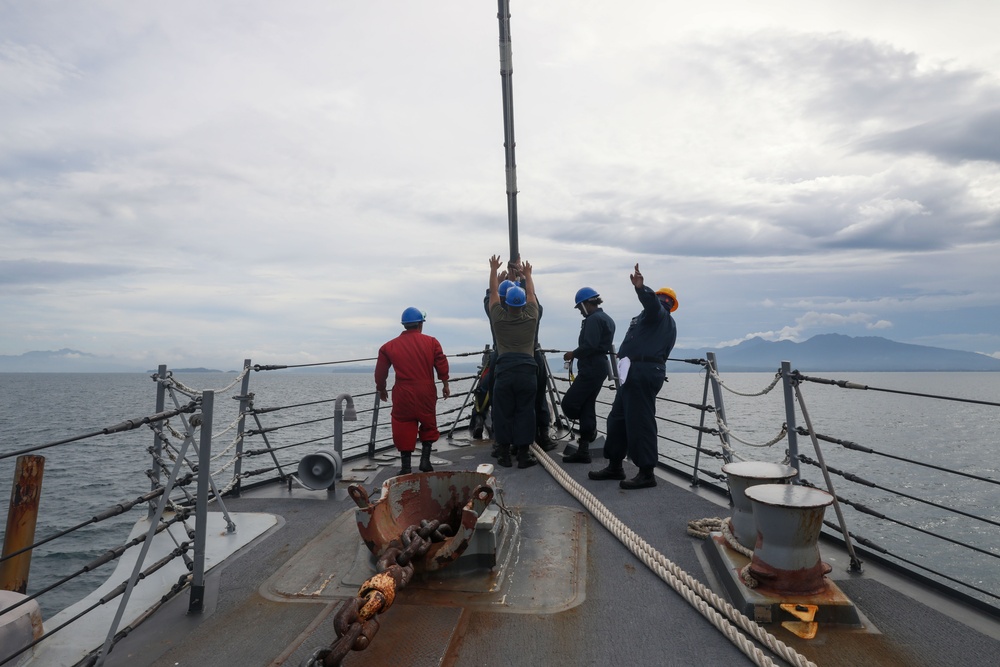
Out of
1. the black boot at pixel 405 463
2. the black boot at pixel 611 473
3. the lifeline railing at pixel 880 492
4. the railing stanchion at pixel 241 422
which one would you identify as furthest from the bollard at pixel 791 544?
the railing stanchion at pixel 241 422

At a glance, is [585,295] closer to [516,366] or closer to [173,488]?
[516,366]

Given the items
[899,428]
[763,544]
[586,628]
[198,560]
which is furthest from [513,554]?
[899,428]

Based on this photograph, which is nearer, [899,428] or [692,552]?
[692,552]

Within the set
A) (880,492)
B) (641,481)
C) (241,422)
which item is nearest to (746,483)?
(641,481)

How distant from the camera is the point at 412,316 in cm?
648

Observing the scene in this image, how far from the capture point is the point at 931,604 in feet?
10.7

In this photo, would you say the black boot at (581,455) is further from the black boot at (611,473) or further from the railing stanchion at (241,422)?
the railing stanchion at (241,422)

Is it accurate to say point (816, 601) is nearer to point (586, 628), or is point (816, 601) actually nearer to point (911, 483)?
point (586, 628)

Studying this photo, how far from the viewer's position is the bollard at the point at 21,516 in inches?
225

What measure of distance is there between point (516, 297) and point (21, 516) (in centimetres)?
510

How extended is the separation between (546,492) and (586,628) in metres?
2.61

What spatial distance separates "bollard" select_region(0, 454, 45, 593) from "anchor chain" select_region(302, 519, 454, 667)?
4343mm

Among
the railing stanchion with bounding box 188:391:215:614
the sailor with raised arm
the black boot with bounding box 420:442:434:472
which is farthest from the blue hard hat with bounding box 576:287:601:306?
the railing stanchion with bounding box 188:391:215:614

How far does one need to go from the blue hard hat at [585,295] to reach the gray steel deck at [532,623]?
2858 mm
